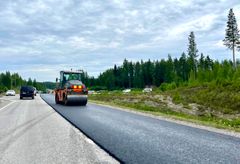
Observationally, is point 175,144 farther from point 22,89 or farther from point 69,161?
point 22,89

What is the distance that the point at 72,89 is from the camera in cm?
2661

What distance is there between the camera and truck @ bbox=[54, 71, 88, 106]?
2658 cm

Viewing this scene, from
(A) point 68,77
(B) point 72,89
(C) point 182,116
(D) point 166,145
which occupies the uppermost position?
(A) point 68,77

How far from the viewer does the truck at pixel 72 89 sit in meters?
26.6

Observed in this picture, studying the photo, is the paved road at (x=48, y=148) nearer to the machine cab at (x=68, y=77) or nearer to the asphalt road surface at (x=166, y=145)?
the asphalt road surface at (x=166, y=145)

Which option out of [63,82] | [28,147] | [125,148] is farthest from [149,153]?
[63,82]

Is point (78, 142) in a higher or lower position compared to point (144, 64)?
lower

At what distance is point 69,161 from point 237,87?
46.4 m

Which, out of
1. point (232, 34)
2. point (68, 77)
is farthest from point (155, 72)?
point (68, 77)

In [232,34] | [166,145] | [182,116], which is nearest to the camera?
[166,145]

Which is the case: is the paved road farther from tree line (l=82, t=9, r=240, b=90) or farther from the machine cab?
tree line (l=82, t=9, r=240, b=90)

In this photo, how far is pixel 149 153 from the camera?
735 cm

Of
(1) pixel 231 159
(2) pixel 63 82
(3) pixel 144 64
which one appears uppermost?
(3) pixel 144 64

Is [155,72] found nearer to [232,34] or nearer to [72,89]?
[232,34]
